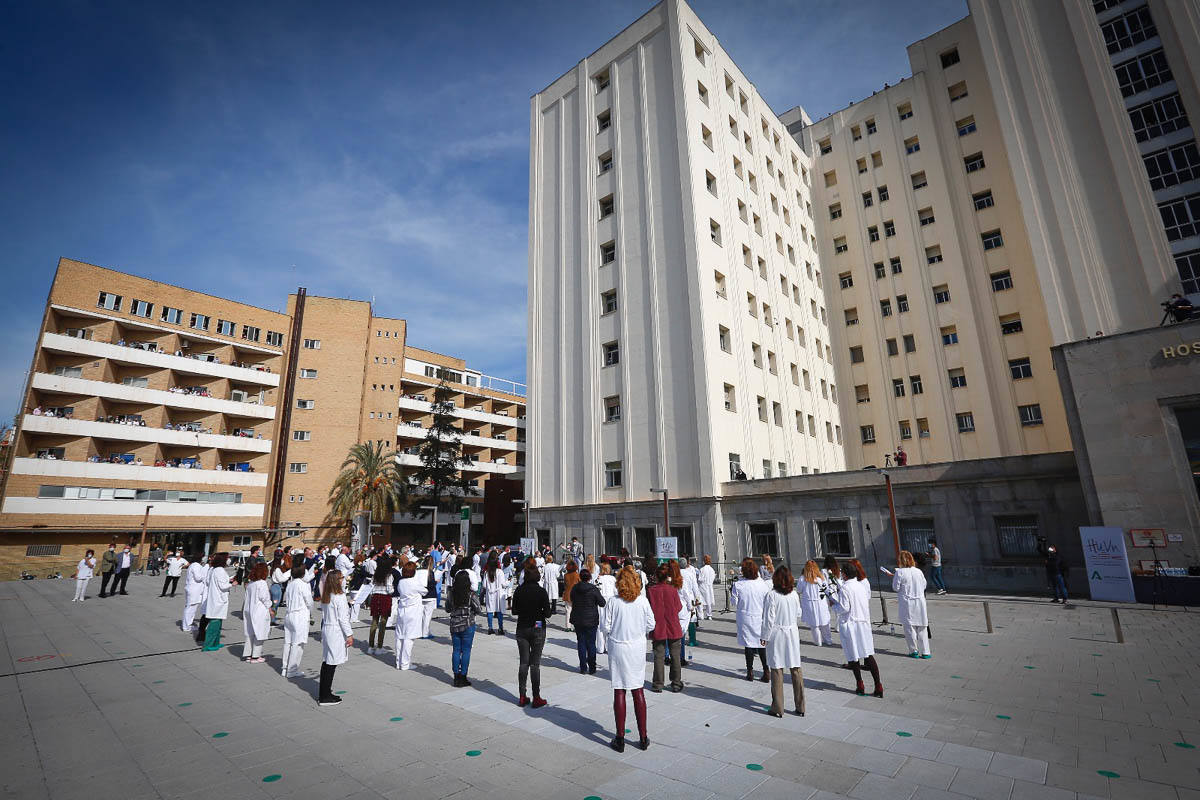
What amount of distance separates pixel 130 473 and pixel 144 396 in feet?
19.6

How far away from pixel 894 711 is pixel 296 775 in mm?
7786

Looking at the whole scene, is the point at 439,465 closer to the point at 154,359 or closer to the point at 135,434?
the point at 135,434

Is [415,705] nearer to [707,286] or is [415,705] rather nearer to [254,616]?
[254,616]

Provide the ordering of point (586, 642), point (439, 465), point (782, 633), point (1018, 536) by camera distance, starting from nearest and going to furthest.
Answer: point (782, 633)
point (586, 642)
point (1018, 536)
point (439, 465)

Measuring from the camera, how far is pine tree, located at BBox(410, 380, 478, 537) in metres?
49.6

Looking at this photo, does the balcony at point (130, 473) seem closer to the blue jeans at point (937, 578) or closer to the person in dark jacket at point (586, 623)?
the person in dark jacket at point (586, 623)

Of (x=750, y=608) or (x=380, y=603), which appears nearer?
(x=750, y=608)

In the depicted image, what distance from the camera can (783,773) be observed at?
5.83 m

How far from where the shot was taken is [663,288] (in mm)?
30703

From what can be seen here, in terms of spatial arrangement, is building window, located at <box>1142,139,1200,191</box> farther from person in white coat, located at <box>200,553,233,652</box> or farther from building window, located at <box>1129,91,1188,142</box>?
person in white coat, located at <box>200,553,233,652</box>

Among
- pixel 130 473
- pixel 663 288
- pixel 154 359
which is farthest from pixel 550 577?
Result: pixel 154 359

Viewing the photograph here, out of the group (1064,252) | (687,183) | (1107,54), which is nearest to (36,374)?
(687,183)

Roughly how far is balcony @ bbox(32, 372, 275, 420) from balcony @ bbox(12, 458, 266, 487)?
504 centimetres

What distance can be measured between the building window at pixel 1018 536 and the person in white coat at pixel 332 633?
23.3 m
